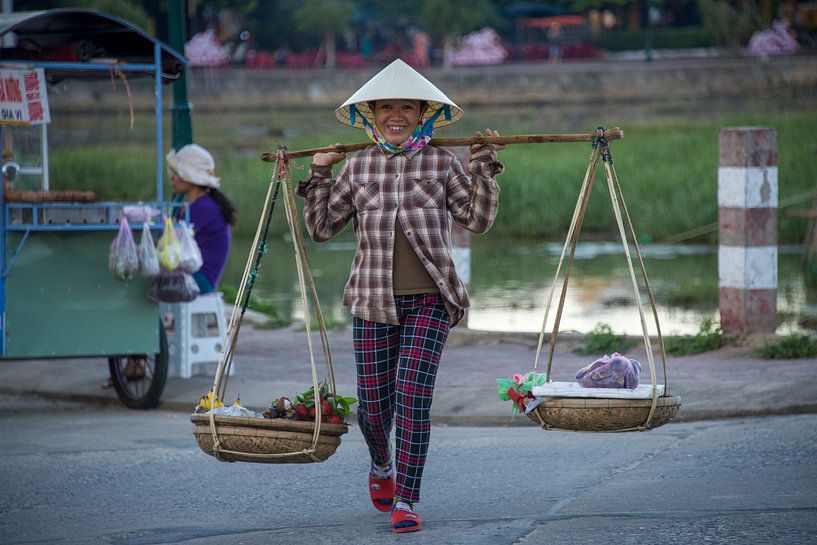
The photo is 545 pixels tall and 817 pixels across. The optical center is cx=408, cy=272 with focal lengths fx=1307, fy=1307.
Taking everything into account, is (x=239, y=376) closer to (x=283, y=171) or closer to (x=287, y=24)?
(x=283, y=171)

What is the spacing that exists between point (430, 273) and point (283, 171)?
2.54 ft

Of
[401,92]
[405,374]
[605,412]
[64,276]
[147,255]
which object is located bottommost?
[605,412]

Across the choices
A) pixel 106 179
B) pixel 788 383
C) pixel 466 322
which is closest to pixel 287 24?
pixel 106 179

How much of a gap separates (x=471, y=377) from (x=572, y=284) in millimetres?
7656

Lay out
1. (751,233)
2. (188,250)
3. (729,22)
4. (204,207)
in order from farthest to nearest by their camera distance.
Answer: (729,22)
(751,233)
(204,207)
(188,250)

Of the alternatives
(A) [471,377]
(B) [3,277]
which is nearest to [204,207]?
(B) [3,277]

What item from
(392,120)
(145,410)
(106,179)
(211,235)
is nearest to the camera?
(392,120)

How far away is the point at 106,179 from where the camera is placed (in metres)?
22.8

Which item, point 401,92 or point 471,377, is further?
point 471,377

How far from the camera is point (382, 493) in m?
5.07

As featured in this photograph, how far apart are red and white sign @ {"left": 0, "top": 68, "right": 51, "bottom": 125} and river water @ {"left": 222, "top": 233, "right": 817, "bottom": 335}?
169 inches

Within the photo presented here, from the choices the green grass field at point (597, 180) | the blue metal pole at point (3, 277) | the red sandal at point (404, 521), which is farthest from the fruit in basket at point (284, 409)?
the green grass field at point (597, 180)

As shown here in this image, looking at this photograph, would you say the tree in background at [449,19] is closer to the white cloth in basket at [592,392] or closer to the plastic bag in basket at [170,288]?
the plastic bag in basket at [170,288]

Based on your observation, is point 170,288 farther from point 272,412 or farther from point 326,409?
point 326,409
